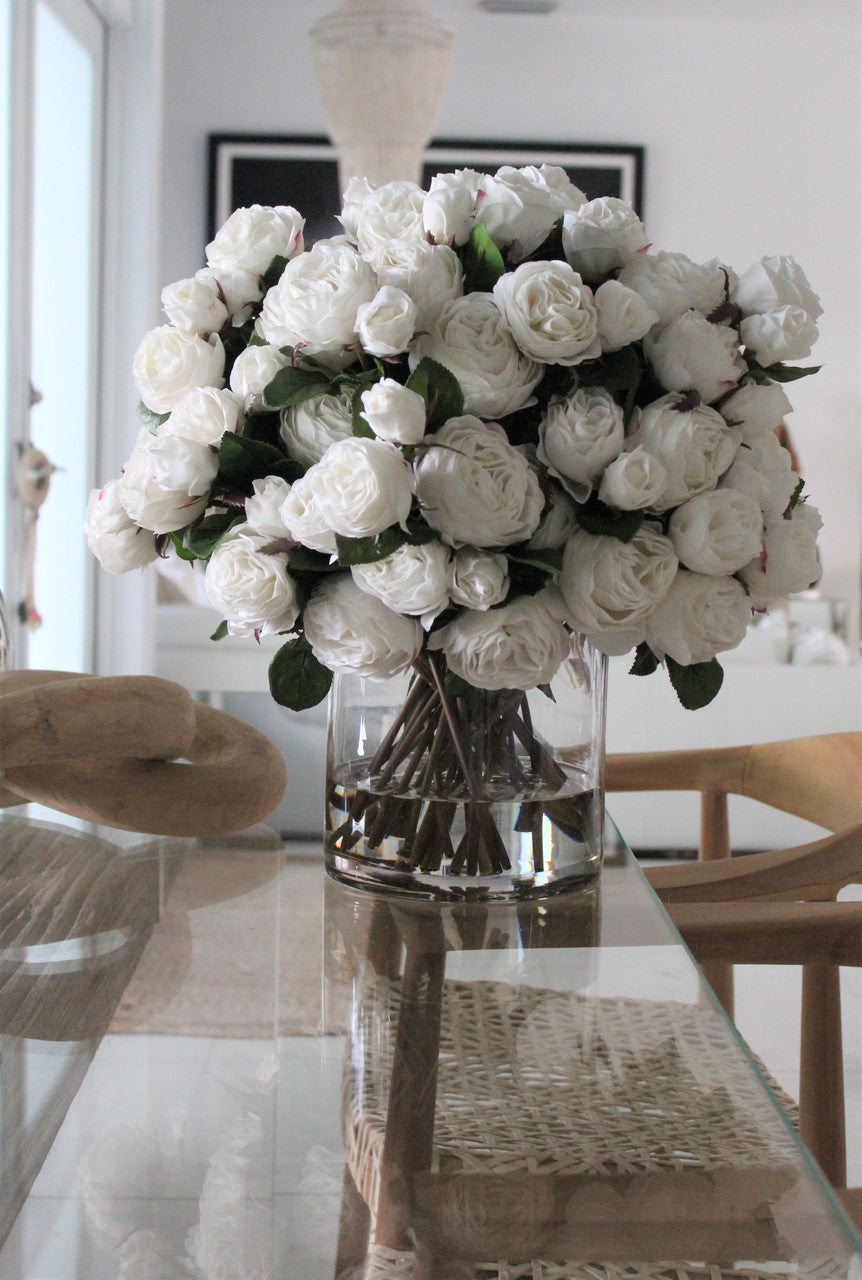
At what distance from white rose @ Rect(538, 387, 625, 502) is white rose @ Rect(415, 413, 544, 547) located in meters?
0.03

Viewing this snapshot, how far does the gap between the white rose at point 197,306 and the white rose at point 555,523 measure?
9.0 inches

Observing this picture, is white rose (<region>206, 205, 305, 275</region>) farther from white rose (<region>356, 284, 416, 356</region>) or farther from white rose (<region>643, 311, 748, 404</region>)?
white rose (<region>643, 311, 748, 404</region>)

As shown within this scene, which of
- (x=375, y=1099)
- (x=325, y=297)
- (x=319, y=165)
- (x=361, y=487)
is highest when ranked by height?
(x=319, y=165)

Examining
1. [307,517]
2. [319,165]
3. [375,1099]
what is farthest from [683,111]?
[375,1099]

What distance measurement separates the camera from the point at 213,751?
2.96 ft

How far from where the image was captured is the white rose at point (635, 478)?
0.66m

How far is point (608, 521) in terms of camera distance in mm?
A: 689

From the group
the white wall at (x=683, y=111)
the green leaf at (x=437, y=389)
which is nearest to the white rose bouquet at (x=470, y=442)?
the green leaf at (x=437, y=389)

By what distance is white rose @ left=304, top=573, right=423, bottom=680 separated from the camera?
2.21 feet

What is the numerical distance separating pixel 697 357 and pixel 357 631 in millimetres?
243

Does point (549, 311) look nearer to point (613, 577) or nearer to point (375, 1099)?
point (613, 577)

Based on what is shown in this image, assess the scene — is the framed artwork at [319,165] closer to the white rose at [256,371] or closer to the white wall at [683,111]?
the white wall at [683,111]

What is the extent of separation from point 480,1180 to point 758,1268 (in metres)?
0.10

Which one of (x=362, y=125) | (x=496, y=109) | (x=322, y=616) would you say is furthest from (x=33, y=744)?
(x=496, y=109)
